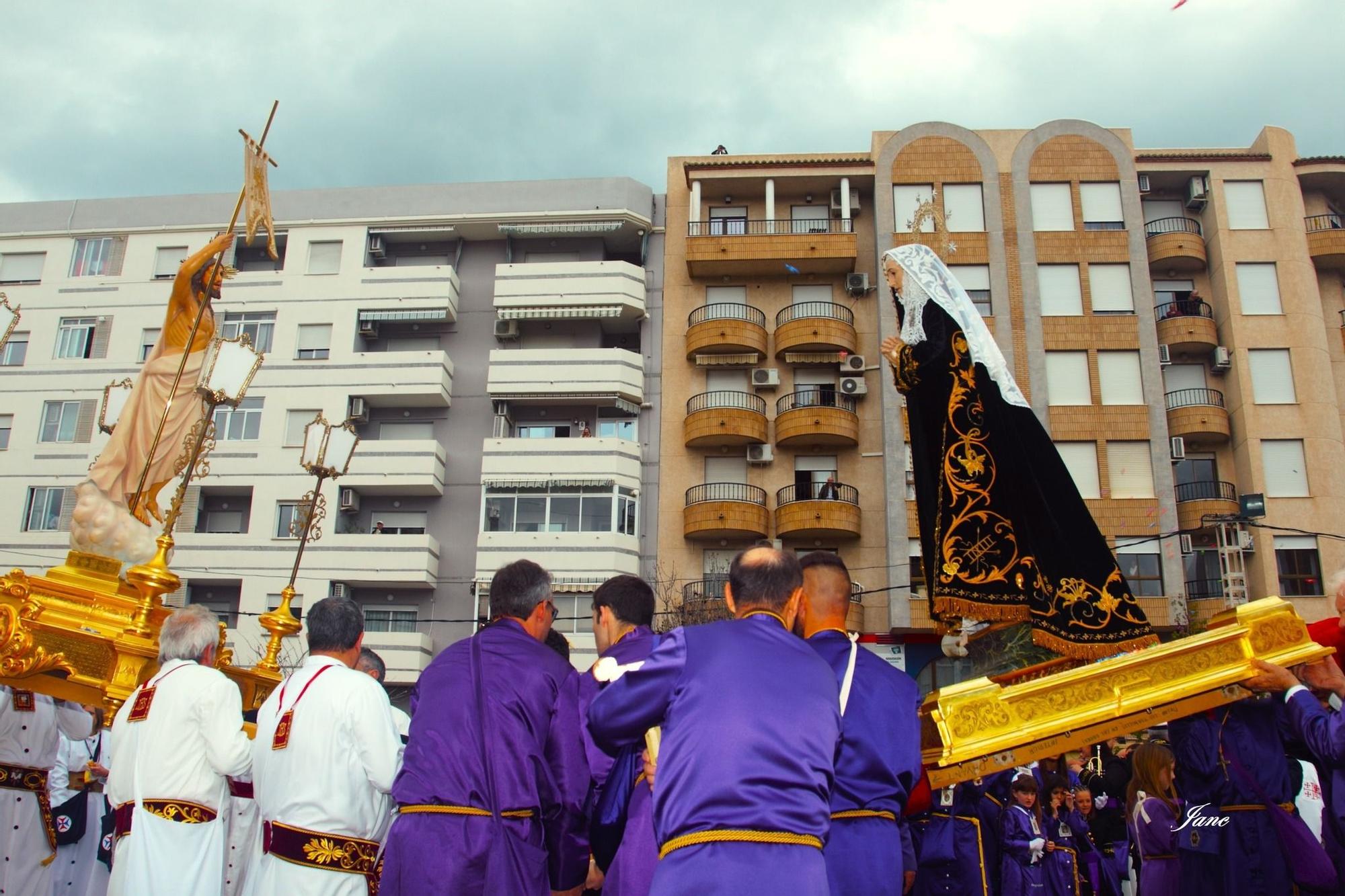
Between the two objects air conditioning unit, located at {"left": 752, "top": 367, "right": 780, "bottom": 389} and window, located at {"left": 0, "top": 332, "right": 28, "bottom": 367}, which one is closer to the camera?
air conditioning unit, located at {"left": 752, "top": 367, "right": 780, "bottom": 389}

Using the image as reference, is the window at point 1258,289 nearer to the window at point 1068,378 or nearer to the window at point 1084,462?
the window at point 1068,378

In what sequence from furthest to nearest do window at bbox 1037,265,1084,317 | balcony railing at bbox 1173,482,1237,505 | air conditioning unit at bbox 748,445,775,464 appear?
1. window at bbox 1037,265,1084,317
2. air conditioning unit at bbox 748,445,775,464
3. balcony railing at bbox 1173,482,1237,505

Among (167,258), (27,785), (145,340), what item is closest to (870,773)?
(27,785)

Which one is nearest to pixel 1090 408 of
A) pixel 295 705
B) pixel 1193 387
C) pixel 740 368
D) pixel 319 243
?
pixel 1193 387

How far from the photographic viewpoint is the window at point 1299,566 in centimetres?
2936

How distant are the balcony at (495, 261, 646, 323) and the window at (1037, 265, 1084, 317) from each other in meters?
12.1

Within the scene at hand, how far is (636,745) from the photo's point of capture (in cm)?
505

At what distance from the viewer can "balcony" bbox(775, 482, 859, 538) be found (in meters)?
30.1

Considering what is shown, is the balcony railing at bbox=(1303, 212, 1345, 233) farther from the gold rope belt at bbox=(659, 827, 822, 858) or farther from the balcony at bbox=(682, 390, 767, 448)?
the gold rope belt at bbox=(659, 827, 822, 858)

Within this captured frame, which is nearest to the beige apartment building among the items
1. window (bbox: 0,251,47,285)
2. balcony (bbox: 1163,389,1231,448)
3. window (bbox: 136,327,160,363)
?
balcony (bbox: 1163,389,1231,448)

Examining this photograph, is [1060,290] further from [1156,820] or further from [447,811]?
[447,811]

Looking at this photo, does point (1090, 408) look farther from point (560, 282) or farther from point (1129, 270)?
point (560, 282)

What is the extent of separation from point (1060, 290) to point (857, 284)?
602 centimetres

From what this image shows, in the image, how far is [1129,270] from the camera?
106 feet
